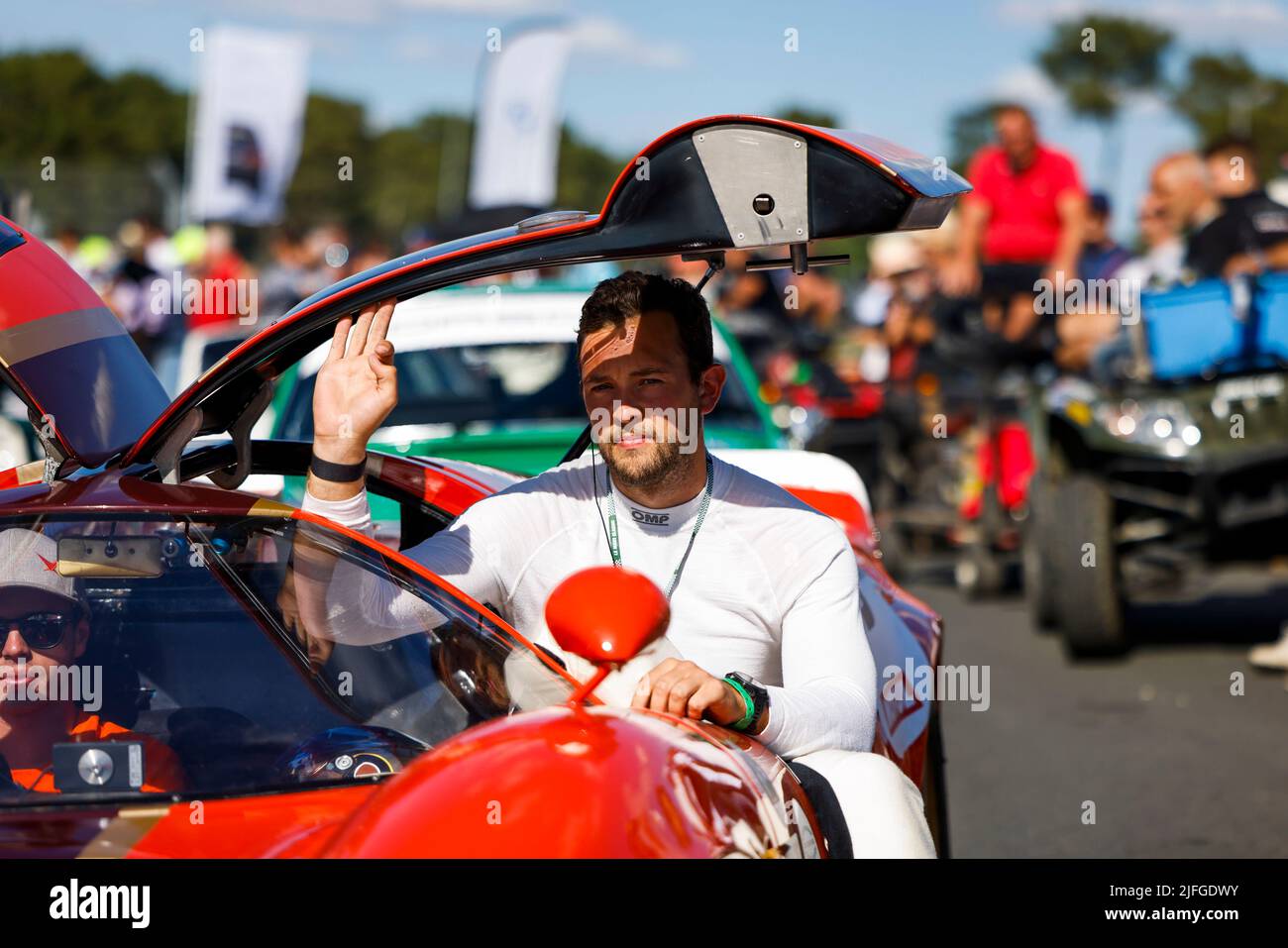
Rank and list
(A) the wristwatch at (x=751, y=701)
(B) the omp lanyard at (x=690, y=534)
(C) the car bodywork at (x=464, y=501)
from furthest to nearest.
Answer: (B) the omp lanyard at (x=690, y=534) < (A) the wristwatch at (x=751, y=701) < (C) the car bodywork at (x=464, y=501)

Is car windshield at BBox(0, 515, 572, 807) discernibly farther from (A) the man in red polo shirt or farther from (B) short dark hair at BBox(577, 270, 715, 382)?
(A) the man in red polo shirt

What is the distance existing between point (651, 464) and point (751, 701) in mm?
743

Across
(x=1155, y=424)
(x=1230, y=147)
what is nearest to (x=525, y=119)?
(x=1230, y=147)

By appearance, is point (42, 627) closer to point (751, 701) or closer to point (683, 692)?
point (683, 692)

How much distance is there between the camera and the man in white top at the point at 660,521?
10.6 ft

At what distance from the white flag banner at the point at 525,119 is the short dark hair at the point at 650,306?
51.4ft

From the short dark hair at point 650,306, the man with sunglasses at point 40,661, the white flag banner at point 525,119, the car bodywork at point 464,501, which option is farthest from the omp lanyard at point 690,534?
the white flag banner at point 525,119

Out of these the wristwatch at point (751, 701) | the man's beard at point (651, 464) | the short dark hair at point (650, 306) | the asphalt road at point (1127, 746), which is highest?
the short dark hair at point (650, 306)

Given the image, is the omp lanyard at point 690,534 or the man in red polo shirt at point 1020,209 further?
the man in red polo shirt at point 1020,209

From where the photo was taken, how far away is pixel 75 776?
2553mm

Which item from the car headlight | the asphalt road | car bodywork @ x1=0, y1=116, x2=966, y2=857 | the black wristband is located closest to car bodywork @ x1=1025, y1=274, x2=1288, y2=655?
the car headlight

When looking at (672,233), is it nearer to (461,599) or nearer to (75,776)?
(461,599)

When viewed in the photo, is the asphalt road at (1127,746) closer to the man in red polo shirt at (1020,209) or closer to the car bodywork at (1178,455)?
the car bodywork at (1178,455)
